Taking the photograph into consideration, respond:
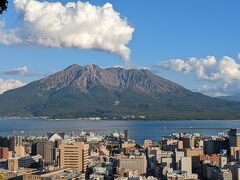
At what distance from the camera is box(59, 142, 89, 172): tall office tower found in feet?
89.5

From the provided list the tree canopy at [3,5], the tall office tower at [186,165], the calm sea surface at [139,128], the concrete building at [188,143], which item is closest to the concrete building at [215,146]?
the concrete building at [188,143]

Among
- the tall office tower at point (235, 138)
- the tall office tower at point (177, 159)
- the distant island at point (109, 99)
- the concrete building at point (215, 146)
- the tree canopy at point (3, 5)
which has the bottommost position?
the tall office tower at point (177, 159)

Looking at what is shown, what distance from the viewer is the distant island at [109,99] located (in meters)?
93.2

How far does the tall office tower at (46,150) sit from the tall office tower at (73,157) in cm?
261

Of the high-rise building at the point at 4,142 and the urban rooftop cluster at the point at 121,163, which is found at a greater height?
the high-rise building at the point at 4,142

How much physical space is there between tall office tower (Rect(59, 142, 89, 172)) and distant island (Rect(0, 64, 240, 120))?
59.0m

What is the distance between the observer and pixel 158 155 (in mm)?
29406

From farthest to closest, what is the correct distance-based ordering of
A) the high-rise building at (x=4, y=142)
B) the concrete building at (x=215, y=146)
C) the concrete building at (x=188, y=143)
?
the high-rise building at (x=4, y=142) < the concrete building at (x=188, y=143) < the concrete building at (x=215, y=146)

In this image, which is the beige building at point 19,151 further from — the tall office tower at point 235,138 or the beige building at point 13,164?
the tall office tower at point 235,138

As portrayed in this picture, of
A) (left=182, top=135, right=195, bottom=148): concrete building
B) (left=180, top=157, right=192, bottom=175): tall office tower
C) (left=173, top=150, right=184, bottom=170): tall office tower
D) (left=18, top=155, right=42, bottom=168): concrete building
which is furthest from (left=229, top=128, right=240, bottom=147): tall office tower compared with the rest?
(left=18, top=155, right=42, bottom=168): concrete building

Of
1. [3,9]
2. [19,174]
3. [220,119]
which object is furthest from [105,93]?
[3,9]

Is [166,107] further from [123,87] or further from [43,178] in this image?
[43,178]

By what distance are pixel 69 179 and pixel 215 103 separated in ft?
285

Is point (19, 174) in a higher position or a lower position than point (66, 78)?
lower
